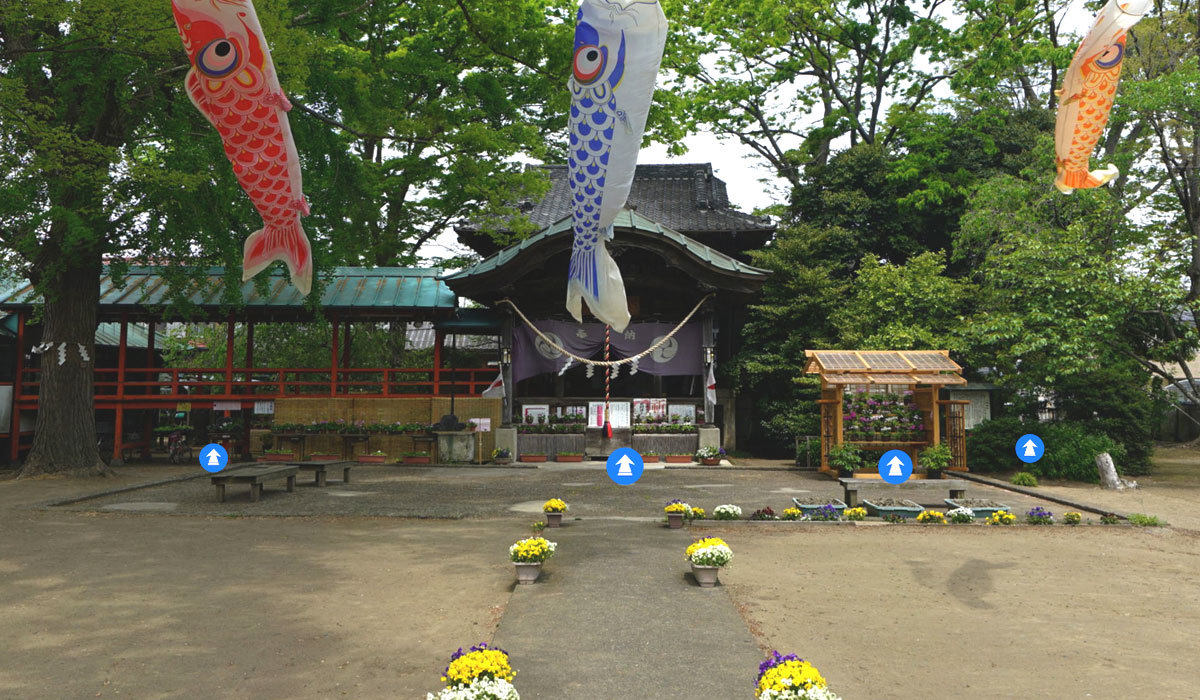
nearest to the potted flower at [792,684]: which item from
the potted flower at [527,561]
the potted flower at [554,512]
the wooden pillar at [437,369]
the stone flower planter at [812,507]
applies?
the potted flower at [527,561]

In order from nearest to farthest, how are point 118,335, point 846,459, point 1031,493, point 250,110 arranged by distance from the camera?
point 250,110 < point 1031,493 < point 846,459 < point 118,335

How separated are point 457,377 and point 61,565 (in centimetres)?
1389

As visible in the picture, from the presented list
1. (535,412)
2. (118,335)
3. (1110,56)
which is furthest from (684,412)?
(118,335)

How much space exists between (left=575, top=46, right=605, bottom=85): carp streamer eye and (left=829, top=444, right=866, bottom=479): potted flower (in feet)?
35.5

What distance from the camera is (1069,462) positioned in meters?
14.4

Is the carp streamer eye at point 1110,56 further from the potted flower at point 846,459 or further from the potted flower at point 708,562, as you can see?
the potted flower at point 846,459

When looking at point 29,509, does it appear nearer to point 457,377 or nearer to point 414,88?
point 457,377

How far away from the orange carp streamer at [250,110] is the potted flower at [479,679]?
16.6 ft

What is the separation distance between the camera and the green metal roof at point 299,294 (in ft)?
59.6

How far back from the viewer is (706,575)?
6559 millimetres

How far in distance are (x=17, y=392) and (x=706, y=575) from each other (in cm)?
1804

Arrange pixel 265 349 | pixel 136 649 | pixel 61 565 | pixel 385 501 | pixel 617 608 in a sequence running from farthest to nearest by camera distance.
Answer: pixel 265 349 < pixel 385 501 < pixel 61 565 < pixel 617 608 < pixel 136 649

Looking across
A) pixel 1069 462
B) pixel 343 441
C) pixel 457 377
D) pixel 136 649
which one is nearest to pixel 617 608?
pixel 136 649

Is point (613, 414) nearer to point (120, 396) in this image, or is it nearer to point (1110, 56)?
point (120, 396)
